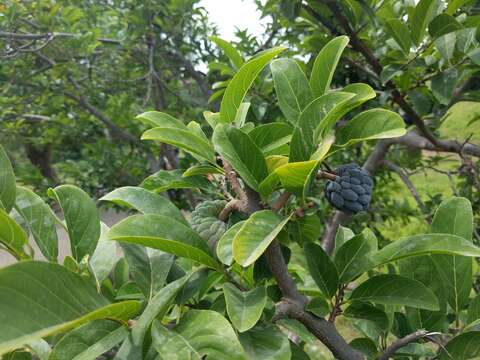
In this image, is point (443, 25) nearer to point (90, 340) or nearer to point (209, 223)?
point (209, 223)

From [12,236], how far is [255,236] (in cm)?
30

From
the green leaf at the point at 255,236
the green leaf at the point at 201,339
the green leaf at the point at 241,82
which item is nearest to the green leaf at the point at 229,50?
the green leaf at the point at 241,82

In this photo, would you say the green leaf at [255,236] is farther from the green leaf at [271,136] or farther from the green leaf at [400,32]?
the green leaf at [400,32]

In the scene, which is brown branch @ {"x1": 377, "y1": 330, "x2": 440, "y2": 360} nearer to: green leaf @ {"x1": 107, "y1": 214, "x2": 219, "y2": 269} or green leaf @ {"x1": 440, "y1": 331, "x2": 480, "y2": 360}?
green leaf @ {"x1": 440, "y1": 331, "x2": 480, "y2": 360}

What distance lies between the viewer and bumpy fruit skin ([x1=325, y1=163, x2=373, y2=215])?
68 cm

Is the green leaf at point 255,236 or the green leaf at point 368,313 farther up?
the green leaf at point 255,236

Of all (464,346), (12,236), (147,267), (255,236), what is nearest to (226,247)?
(255,236)

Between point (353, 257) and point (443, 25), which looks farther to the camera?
point (443, 25)

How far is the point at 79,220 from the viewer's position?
63cm

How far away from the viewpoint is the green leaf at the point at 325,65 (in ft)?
2.12

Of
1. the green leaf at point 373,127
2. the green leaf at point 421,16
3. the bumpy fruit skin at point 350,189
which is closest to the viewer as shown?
the green leaf at point 373,127

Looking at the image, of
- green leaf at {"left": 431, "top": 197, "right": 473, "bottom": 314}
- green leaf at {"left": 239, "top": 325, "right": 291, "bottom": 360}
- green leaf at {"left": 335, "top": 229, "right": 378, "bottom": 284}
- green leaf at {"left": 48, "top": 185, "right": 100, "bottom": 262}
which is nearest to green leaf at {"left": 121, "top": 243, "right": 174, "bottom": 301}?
A: green leaf at {"left": 48, "top": 185, "right": 100, "bottom": 262}

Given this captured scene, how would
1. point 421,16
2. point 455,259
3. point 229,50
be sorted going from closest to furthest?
point 455,259 → point 229,50 → point 421,16

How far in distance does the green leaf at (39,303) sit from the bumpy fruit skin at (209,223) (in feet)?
0.68
